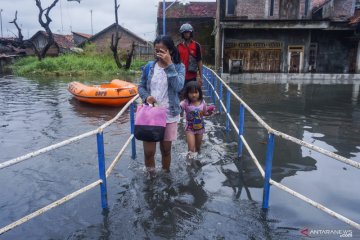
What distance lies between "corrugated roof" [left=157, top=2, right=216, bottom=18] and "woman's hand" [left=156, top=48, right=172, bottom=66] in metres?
26.0

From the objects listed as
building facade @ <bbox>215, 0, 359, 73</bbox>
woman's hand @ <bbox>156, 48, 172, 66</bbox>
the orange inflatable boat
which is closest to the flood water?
woman's hand @ <bbox>156, 48, 172, 66</bbox>

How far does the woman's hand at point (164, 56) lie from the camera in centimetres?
343

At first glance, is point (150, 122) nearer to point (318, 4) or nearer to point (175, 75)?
point (175, 75)

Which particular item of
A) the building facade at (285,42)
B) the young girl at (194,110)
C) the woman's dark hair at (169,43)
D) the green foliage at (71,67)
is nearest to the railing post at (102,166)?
the woman's dark hair at (169,43)

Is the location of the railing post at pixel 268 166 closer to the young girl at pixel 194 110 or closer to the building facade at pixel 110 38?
the young girl at pixel 194 110

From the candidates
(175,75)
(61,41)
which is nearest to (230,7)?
(175,75)

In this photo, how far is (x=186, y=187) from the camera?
4301 millimetres

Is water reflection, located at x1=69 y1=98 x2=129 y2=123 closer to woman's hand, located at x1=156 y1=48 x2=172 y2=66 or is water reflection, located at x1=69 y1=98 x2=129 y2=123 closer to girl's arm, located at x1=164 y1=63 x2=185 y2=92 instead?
girl's arm, located at x1=164 y1=63 x2=185 y2=92

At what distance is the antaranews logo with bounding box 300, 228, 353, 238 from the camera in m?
3.24

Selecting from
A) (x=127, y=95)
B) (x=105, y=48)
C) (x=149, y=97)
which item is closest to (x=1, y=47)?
(x=105, y=48)

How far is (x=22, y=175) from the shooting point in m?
4.90

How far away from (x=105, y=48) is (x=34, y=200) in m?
33.6

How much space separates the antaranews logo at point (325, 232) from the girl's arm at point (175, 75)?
209 cm

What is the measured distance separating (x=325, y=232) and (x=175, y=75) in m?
2.32
